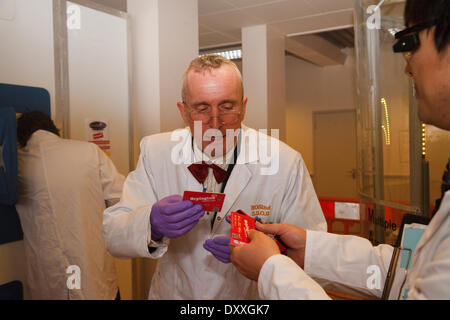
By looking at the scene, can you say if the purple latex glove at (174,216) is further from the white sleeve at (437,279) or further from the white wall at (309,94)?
the white wall at (309,94)

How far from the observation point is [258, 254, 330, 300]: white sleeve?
920 mm

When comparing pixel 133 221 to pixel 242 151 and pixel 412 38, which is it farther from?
pixel 412 38

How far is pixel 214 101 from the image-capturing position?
5.11ft

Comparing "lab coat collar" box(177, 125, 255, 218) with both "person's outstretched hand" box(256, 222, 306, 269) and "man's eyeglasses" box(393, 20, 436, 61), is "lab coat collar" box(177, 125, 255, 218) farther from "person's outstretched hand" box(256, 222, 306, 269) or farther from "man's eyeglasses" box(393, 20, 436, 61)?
"man's eyeglasses" box(393, 20, 436, 61)

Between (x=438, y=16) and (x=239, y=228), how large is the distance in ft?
2.76

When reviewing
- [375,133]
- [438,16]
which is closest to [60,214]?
[438,16]

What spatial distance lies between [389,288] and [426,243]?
296 millimetres

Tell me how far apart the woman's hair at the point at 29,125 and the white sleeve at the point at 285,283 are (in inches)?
69.5

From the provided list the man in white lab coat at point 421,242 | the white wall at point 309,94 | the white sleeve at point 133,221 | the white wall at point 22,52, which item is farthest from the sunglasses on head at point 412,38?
the white wall at point 309,94

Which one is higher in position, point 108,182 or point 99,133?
point 99,133

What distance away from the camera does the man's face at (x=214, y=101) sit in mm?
1556
